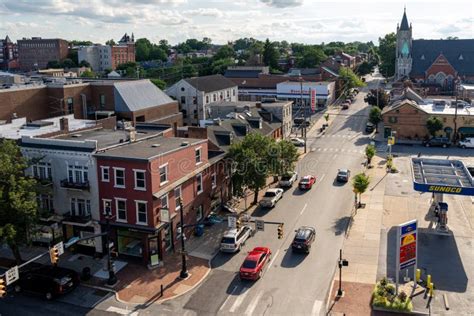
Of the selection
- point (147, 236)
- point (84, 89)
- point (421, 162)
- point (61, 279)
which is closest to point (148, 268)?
point (147, 236)

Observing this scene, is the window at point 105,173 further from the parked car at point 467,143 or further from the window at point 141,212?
the parked car at point 467,143

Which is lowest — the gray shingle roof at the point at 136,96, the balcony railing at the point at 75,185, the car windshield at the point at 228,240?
the car windshield at the point at 228,240

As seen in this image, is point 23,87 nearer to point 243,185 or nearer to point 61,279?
point 243,185

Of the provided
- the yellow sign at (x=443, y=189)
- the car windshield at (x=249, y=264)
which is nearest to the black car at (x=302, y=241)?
the car windshield at (x=249, y=264)

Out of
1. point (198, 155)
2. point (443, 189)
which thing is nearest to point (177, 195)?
point (198, 155)

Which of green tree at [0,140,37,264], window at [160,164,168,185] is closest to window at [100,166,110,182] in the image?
window at [160,164,168,185]

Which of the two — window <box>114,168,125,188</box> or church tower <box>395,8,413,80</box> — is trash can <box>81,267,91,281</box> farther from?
church tower <box>395,8,413,80</box>
